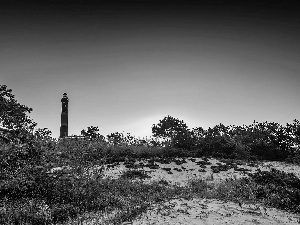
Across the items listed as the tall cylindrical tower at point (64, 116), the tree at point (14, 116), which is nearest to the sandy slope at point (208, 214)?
the tree at point (14, 116)

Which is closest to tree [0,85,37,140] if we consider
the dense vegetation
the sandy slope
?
the dense vegetation

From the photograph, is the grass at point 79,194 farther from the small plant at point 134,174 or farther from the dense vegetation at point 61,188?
the small plant at point 134,174

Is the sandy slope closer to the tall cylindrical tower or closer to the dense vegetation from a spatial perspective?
the dense vegetation

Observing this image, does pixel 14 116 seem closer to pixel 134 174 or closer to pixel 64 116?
pixel 134 174

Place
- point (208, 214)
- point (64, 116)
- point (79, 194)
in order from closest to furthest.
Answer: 1. point (208, 214)
2. point (79, 194)
3. point (64, 116)

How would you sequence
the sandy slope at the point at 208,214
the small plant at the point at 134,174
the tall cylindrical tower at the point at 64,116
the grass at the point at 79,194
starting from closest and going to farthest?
the sandy slope at the point at 208,214
the grass at the point at 79,194
the small plant at the point at 134,174
the tall cylindrical tower at the point at 64,116

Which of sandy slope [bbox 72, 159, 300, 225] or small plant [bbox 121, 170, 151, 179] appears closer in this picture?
sandy slope [bbox 72, 159, 300, 225]

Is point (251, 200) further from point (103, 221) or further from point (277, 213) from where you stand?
point (103, 221)

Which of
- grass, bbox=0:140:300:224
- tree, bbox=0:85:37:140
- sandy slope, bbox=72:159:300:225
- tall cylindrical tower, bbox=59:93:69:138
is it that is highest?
tall cylindrical tower, bbox=59:93:69:138

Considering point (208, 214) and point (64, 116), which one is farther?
point (64, 116)

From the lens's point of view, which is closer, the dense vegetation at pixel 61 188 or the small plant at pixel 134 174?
the dense vegetation at pixel 61 188

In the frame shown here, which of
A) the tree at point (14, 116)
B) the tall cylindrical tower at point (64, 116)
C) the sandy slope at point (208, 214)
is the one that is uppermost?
the tall cylindrical tower at point (64, 116)

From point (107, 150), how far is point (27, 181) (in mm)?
9500

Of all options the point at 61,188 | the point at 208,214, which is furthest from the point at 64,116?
the point at 208,214
